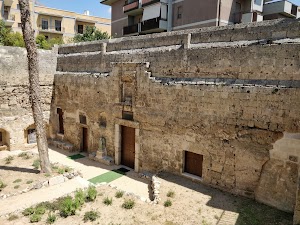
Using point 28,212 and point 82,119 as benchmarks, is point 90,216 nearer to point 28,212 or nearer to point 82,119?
point 28,212

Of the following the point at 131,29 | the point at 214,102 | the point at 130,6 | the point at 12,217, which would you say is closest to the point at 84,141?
the point at 12,217

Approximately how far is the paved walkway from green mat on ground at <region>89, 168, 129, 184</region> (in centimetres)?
25

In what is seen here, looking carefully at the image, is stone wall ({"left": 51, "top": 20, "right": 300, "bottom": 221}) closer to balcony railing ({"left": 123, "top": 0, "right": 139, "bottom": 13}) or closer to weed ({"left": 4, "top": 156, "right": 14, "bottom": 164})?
weed ({"left": 4, "top": 156, "right": 14, "bottom": 164})

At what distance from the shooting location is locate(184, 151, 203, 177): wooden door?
980 cm

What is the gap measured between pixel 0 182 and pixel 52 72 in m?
8.25

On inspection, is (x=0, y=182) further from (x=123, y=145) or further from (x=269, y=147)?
(x=269, y=147)

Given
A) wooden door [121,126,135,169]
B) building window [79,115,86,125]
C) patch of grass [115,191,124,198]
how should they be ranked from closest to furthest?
patch of grass [115,191,124,198], wooden door [121,126,135,169], building window [79,115,86,125]

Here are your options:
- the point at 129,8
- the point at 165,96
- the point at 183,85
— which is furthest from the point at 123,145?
the point at 129,8

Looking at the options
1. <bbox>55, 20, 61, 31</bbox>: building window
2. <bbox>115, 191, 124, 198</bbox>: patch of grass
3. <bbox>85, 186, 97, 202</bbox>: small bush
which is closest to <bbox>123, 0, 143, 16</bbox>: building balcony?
<bbox>55, 20, 61, 31</bbox>: building window

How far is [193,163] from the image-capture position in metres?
9.97

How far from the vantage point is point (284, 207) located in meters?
7.67

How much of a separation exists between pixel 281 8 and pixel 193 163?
1806 cm

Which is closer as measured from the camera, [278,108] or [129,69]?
[278,108]

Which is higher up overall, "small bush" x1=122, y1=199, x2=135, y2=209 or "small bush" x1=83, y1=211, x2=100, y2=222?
"small bush" x1=122, y1=199, x2=135, y2=209
